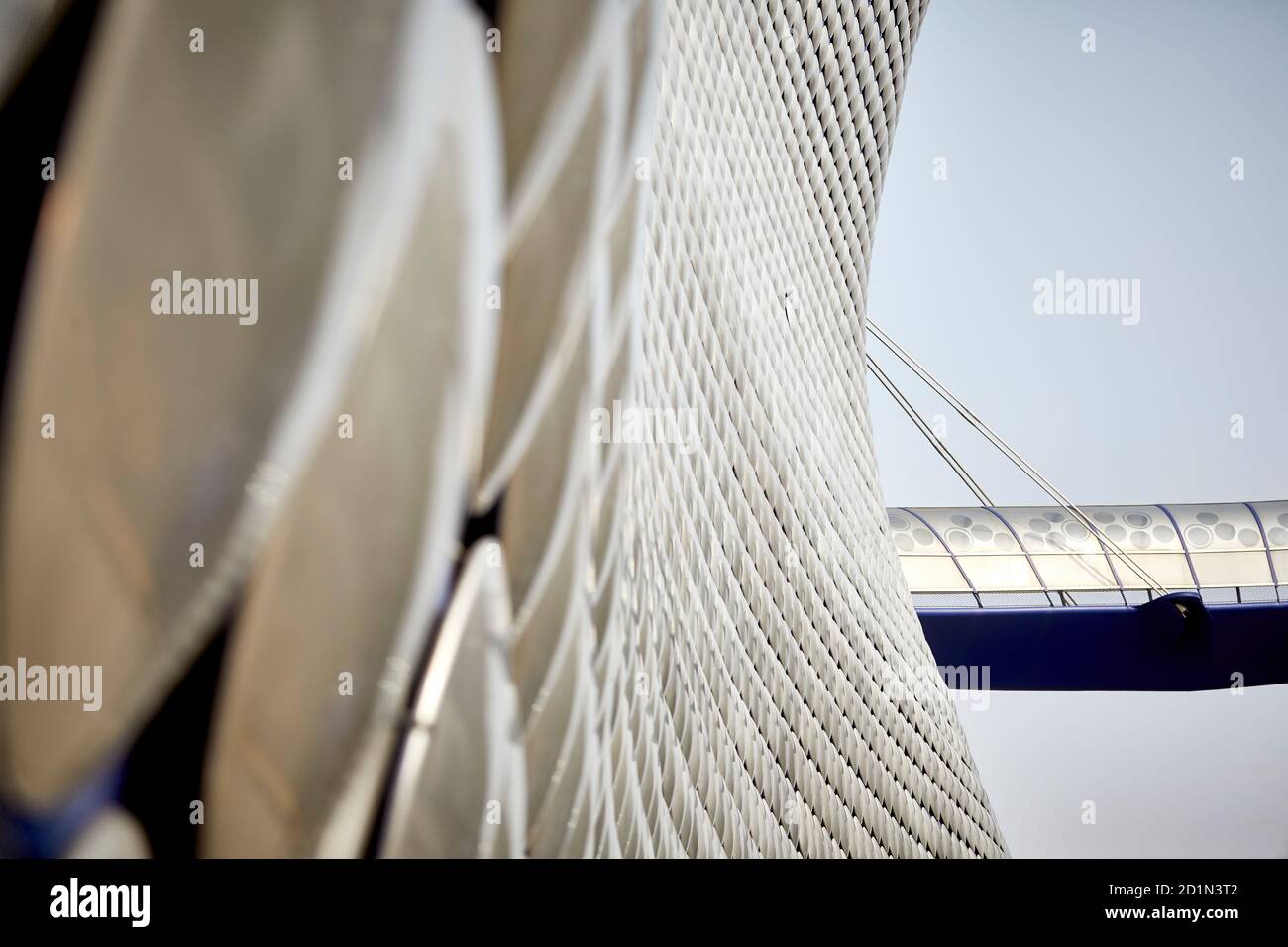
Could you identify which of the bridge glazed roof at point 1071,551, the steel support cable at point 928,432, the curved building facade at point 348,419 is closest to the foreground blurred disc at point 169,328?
the curved building facade at point 348,419

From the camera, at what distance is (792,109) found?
3.28ft

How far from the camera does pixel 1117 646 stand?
2.18 meters

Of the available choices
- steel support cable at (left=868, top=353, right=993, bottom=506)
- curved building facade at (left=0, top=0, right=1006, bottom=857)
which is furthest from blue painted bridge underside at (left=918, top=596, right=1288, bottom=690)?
curved building facade at (left=0, top=0, right=1006, bottom=857)

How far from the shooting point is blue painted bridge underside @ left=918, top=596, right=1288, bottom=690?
6.82 feet

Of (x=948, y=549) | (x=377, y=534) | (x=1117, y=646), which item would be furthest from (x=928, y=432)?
(x=948, y=549)

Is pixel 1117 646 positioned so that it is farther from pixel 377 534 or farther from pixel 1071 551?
pixel 377 534

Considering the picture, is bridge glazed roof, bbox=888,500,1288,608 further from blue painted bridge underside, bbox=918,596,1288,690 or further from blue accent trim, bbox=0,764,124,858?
blue accent trim, bbox=0,764,124,858

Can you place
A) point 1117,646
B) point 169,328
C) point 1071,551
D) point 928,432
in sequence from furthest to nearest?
point 1071,551
point 1117,646
point 928,432
point 169,328

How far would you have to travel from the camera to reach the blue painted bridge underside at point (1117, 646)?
2.08 meters

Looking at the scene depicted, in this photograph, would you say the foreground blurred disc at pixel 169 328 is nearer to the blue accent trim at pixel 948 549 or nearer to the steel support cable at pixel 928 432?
the steel support cable at pixel 928 432
